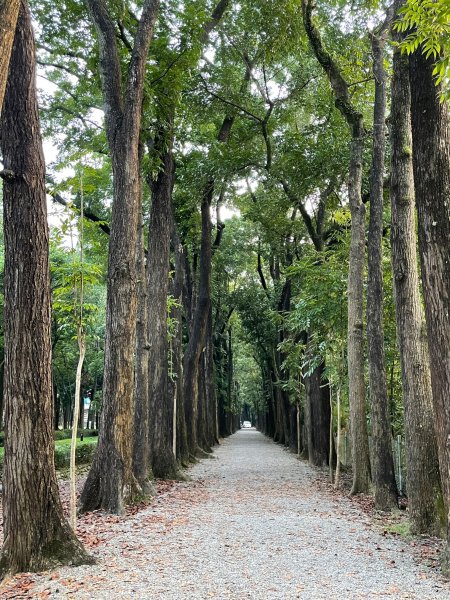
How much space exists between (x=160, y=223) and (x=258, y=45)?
217 inches

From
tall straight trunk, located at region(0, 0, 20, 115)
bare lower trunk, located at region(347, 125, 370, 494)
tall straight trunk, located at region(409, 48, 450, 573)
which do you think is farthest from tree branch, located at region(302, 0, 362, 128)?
tall straight trunk, located at region(0, 0, 20, 115)

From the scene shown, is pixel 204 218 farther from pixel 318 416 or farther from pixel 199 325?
pixel 318 416

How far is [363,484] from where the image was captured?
1064 centimetres

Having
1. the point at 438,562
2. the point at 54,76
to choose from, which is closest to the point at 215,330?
the point at 54,76

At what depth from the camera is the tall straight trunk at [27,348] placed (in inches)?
195

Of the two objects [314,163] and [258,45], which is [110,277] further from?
[258,45]

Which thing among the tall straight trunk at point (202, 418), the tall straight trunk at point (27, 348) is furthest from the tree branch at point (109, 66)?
the tall straight trunk at point (202, 418)

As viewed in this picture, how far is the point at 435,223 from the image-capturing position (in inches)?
207

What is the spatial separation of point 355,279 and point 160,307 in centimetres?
464

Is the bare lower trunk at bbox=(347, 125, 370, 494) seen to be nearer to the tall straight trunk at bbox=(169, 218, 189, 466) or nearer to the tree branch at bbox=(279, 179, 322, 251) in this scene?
the tree branch at bbox=(279, 179, 322, 251)

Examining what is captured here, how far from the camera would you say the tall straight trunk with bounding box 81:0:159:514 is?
8.12 m

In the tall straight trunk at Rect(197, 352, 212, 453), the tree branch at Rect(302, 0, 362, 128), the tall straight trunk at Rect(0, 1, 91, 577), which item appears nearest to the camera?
A: the tall straight trunk at Rect(0, 1, 91, 577)

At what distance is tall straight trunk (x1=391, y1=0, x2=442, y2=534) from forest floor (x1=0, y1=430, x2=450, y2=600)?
670 mm

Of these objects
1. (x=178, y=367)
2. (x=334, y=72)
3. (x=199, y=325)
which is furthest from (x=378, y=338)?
(x=199, y=325)
